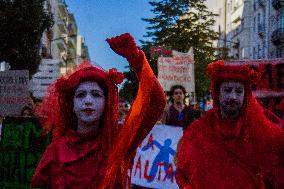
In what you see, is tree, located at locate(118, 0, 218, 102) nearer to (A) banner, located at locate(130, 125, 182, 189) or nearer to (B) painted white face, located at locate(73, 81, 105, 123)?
(A) banner, located at locate(130, 125, 182, 189)

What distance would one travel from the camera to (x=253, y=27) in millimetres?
62188

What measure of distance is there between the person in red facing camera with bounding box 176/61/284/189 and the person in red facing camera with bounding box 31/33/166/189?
0.93m

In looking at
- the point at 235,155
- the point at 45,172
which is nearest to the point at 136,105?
the point at 45,172

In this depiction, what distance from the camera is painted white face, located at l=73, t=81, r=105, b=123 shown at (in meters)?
3.90

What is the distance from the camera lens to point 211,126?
4.84 meters

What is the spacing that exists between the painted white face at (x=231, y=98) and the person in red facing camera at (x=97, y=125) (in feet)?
3.65

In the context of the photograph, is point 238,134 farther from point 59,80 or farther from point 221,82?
point 59,80

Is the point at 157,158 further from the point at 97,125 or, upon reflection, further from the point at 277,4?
the point at 277,4

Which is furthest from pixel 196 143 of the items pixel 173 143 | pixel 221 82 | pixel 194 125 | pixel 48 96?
pixel 173 143

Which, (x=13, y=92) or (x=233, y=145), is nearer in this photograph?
(x=233, y=145)

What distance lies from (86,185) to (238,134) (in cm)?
137

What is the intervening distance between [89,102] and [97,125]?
0.45 ft

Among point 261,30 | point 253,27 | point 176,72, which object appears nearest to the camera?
point 176,72

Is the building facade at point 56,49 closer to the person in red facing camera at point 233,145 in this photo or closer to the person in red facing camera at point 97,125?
the person in red facing camera at point 97,125
